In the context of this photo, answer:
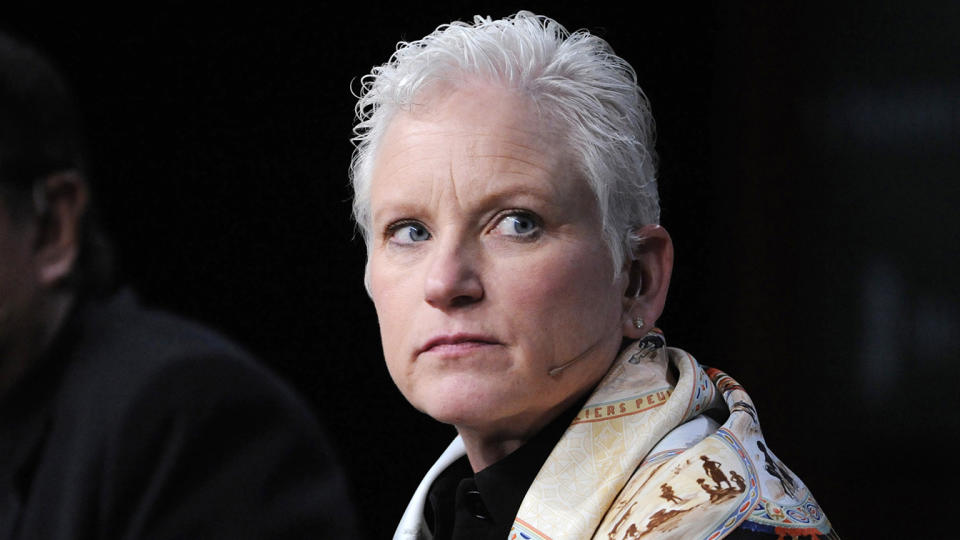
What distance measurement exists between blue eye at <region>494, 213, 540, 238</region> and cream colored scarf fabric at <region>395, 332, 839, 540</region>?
0.82 feet

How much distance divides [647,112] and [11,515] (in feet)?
3.86

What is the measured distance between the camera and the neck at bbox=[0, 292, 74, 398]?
113cm

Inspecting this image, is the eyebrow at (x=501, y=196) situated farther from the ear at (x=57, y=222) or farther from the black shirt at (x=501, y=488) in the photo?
the ear at (x=57, y=222)

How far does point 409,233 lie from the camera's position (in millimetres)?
1736

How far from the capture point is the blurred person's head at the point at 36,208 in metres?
1.07

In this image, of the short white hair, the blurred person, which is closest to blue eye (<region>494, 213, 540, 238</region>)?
the short white hair

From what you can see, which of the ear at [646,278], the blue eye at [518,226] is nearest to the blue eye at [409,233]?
the blue eye at [518,226]

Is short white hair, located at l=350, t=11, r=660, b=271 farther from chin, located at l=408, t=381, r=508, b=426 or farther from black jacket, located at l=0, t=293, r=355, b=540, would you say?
black jacket, located at l=0, t=293, r=355, b=540

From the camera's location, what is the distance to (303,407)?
112 centimetres

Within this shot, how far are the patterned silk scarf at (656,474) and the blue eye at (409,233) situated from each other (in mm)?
344

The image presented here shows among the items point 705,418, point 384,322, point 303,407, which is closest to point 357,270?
point 384,322

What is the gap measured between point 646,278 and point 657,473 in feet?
1.19

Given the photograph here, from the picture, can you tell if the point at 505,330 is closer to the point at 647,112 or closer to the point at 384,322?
the point at 384,322

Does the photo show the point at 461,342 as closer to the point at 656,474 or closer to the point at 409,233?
the point at 409,233
